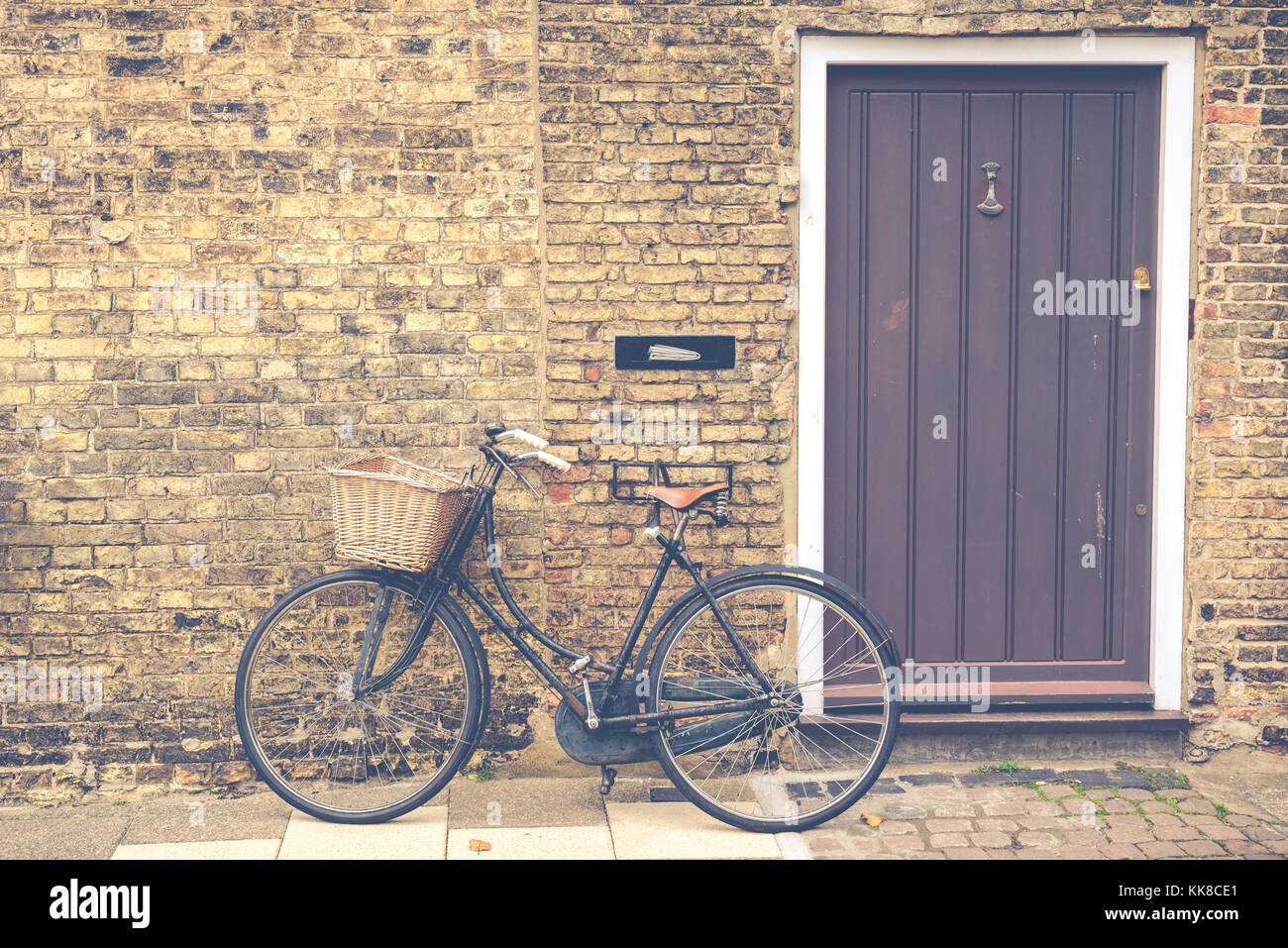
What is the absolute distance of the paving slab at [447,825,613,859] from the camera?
420 cm

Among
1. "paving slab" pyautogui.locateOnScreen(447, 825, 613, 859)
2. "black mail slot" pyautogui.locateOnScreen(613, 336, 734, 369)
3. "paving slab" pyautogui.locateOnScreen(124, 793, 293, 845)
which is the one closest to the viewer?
"paving slab" pyautogui.locateOnScreen(447, 825, 613, 859)

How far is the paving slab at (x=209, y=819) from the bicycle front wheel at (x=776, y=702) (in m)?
1.47

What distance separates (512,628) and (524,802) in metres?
0.67

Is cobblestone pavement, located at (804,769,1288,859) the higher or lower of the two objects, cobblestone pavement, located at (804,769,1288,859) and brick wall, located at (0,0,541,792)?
the lower

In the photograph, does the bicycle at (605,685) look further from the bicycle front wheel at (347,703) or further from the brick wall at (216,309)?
the brick wall at (216,309)

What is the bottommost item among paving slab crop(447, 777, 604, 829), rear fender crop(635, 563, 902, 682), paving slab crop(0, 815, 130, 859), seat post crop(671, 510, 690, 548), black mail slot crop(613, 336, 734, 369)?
paving slab crop(0, 815, 130, 859)

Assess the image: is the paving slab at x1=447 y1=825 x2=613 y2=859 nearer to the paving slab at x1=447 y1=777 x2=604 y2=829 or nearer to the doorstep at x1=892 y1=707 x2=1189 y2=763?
the paving slab at x1=447 y1=777 x2=604 y2=829

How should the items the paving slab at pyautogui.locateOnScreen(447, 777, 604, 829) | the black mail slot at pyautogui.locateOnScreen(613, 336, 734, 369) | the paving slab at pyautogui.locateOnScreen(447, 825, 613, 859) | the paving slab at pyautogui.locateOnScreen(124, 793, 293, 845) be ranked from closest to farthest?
1. the paving slab at pyautogui.locateOnScreen(447, 825, 613, 859)
2. the paving slab at pyautogui.locateOnScreen(124, 793, 293, 845)
3. the paving slab at pyautogui.locateOnScreen(447, 777, 604, 829)
4. the black mail slot at pyautogui.locateOnScreen(613, 336, 734, 369)

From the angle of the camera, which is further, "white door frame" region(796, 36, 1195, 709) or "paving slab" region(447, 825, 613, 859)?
"white door frame" region(796, 36, 1195, 709)

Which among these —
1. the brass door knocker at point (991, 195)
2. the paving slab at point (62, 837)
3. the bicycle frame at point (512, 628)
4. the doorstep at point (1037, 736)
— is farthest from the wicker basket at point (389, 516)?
the brass door knocker at point (991, 195)

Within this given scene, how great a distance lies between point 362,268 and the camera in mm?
4801

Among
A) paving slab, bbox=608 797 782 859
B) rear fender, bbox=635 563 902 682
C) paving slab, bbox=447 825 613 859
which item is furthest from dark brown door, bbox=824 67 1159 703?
paving slab, bbox=447 825 613 859

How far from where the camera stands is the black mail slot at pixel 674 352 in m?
4.87

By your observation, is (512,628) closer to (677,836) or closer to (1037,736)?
(677,836)
